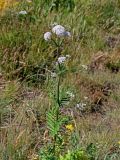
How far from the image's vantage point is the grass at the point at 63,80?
3992mm

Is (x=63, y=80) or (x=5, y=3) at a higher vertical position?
(x=5, y=3)

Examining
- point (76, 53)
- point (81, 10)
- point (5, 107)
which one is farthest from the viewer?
point (81, 10)

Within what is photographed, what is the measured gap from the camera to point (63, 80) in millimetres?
5215

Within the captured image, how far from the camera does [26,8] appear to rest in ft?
22.1

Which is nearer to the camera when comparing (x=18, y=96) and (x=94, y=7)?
(x=18, y=96)

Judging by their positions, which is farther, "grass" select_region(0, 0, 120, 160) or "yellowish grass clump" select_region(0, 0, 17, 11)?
"yellowish grass clump" select_region(0, 0, 17, 11)

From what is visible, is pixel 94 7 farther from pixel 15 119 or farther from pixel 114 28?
pixel 15 119

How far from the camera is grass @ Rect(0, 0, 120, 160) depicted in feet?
13.1

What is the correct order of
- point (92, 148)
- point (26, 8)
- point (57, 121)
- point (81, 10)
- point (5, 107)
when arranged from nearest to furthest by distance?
point (57, 121)
point (92, 148)
point (5, 107)
point (26, 8)
point (81, 10)

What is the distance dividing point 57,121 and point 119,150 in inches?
38.4

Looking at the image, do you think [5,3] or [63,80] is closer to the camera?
[63,80]

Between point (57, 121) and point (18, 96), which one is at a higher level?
point (57, 121)

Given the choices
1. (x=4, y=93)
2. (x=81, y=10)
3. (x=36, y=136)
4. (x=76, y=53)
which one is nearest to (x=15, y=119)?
(x=36, y=136)

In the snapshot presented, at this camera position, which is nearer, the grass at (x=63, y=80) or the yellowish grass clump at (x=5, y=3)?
the grass at (x=63, y=80)
